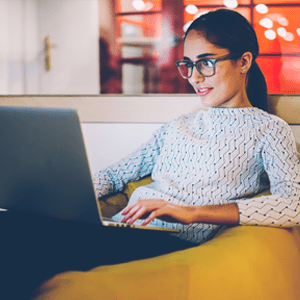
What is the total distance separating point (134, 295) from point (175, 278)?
0.09 metres

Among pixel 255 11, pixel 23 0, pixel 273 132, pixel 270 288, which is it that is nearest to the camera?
pixel 270 288

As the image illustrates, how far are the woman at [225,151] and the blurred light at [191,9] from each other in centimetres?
146

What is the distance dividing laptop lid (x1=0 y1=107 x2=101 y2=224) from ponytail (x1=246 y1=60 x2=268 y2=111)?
35.2 inches

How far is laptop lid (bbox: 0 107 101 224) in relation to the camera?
512mm

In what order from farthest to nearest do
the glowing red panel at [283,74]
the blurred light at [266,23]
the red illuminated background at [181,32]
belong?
the blurred light at [266,23], the red illuminated background at [181,32], the glowing red panel at [283,74]

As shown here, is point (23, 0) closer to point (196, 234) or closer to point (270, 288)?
point (196, 234)

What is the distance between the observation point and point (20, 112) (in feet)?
1.80

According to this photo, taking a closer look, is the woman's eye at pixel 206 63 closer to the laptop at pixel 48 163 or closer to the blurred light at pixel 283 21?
the laptop at pixel 48 163

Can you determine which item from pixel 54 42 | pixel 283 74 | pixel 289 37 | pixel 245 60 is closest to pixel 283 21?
pixel 289 37

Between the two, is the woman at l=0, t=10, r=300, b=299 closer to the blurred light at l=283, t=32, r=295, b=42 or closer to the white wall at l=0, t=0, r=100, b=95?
the blurred light at l=283, t=32, r=295, b=42

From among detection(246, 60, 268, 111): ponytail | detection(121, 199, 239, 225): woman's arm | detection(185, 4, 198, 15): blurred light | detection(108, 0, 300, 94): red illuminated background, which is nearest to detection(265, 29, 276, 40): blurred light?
detection(108, 0, 300, 94): red illuminated background

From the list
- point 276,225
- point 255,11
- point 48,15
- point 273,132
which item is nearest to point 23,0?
point 48,15

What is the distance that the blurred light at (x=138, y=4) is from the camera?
8.65ft

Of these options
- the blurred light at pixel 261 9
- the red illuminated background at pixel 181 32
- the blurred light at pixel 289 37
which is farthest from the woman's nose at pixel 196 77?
the blurred light at pixel 261 9
